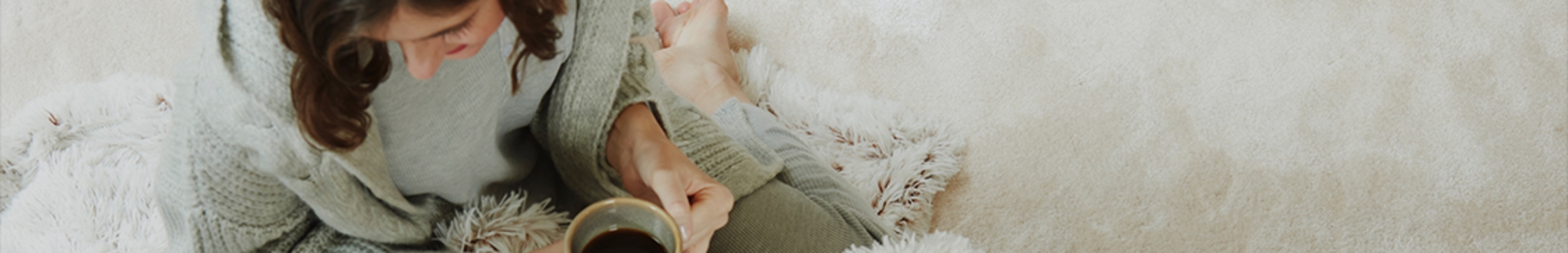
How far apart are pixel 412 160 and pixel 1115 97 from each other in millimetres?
988

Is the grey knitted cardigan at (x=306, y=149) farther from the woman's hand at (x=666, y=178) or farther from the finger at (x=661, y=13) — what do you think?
the finger at (x=661, y=13)

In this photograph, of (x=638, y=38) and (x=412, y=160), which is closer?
(x=412, y=160)

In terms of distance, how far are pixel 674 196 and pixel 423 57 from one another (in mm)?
244

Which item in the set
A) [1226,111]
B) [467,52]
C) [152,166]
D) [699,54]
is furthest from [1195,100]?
[152,166]

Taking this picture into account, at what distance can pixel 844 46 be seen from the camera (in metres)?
1.36

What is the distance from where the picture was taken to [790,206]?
870 mm

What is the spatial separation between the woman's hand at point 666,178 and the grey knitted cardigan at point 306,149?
0.02 m

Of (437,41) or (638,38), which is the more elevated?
(437,41)

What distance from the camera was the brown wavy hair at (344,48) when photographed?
1.39ft

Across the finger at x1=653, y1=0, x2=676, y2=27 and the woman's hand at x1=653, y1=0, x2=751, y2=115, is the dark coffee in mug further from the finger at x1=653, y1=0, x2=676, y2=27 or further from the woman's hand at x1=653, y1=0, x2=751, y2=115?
the finger at x1=653, y1=0, x2=676, y2=27


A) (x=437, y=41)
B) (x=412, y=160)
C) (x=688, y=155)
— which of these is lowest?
(x=688, y=155)

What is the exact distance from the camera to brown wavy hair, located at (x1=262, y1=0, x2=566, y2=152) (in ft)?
1.39

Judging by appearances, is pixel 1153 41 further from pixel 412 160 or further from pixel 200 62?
pixel 200 62

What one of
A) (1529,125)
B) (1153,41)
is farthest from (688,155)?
(1529,125)
